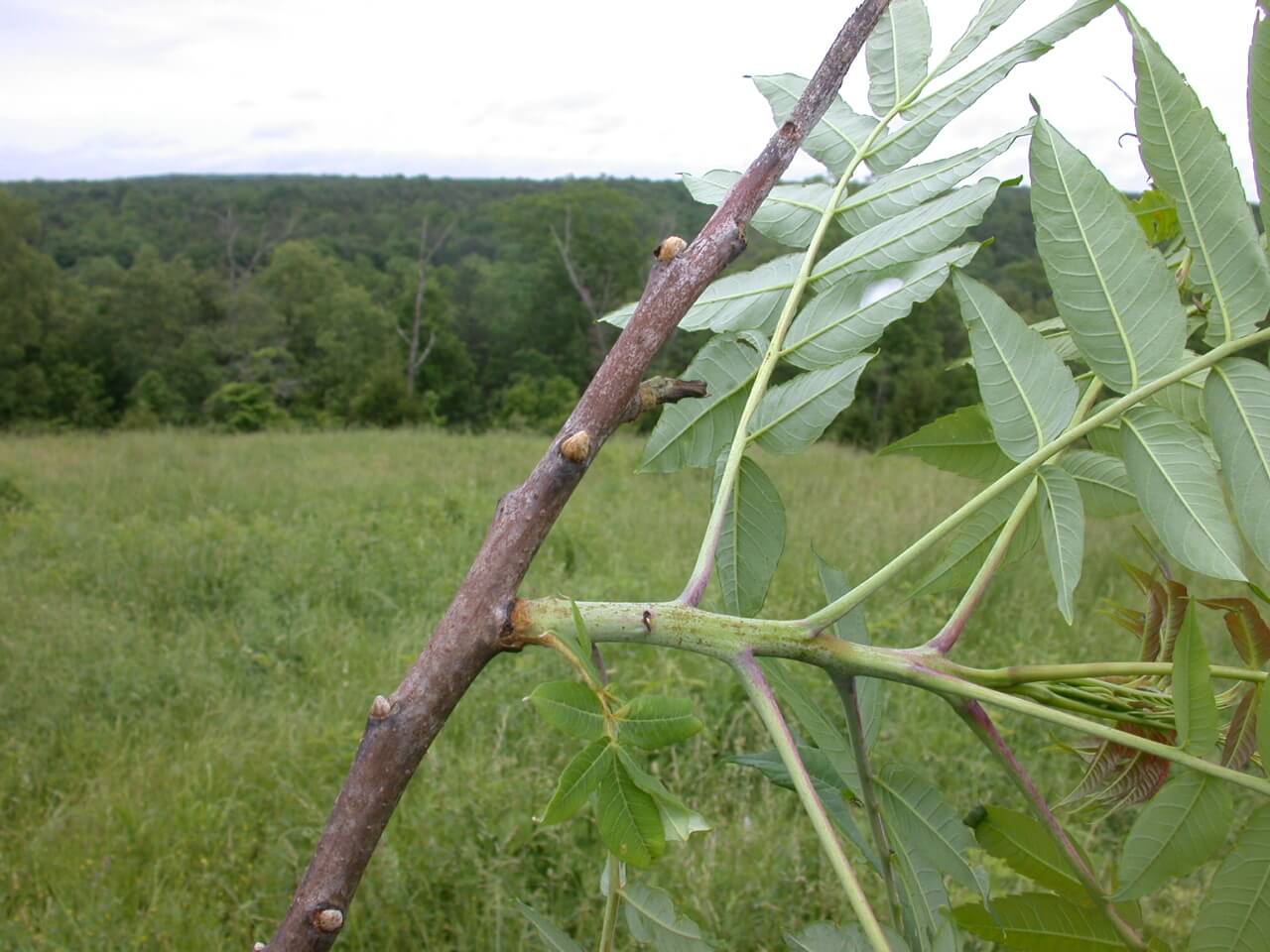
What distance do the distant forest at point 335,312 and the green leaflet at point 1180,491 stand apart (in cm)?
2120

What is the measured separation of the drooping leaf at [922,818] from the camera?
59 centimetres

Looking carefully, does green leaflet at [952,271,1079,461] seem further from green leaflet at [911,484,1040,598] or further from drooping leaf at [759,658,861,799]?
drooping leaf at [759,658,861,799]

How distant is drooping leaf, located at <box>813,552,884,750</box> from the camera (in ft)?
2.06

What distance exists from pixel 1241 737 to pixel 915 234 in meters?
0.35

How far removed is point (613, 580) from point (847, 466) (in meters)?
4.78

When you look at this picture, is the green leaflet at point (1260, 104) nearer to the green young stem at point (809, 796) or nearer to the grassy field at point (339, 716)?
the green young stem at point (809, 796)

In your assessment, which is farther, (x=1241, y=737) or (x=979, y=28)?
(x=979, y=28)

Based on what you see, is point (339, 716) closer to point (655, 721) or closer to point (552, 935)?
point (552, 935)

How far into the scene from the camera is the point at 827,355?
648 millimetres

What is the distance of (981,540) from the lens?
626mm

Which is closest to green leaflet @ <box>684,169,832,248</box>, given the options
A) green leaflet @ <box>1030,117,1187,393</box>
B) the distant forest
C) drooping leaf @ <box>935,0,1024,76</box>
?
drooping leaf @ <box>935,0,1024,76</box>

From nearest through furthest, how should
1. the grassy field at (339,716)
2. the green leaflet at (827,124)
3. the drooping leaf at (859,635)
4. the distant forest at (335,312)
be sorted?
the drooping leaf at (859,635)
the green leaflet at (827,124)
the grassy field at (339,716)
the distant forest at (335,312)

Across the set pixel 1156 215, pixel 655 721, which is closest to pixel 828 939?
pixel 655 721

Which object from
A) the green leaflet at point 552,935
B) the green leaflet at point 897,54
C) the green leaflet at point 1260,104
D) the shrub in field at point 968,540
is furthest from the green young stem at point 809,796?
the green leaflet at point 897,54
